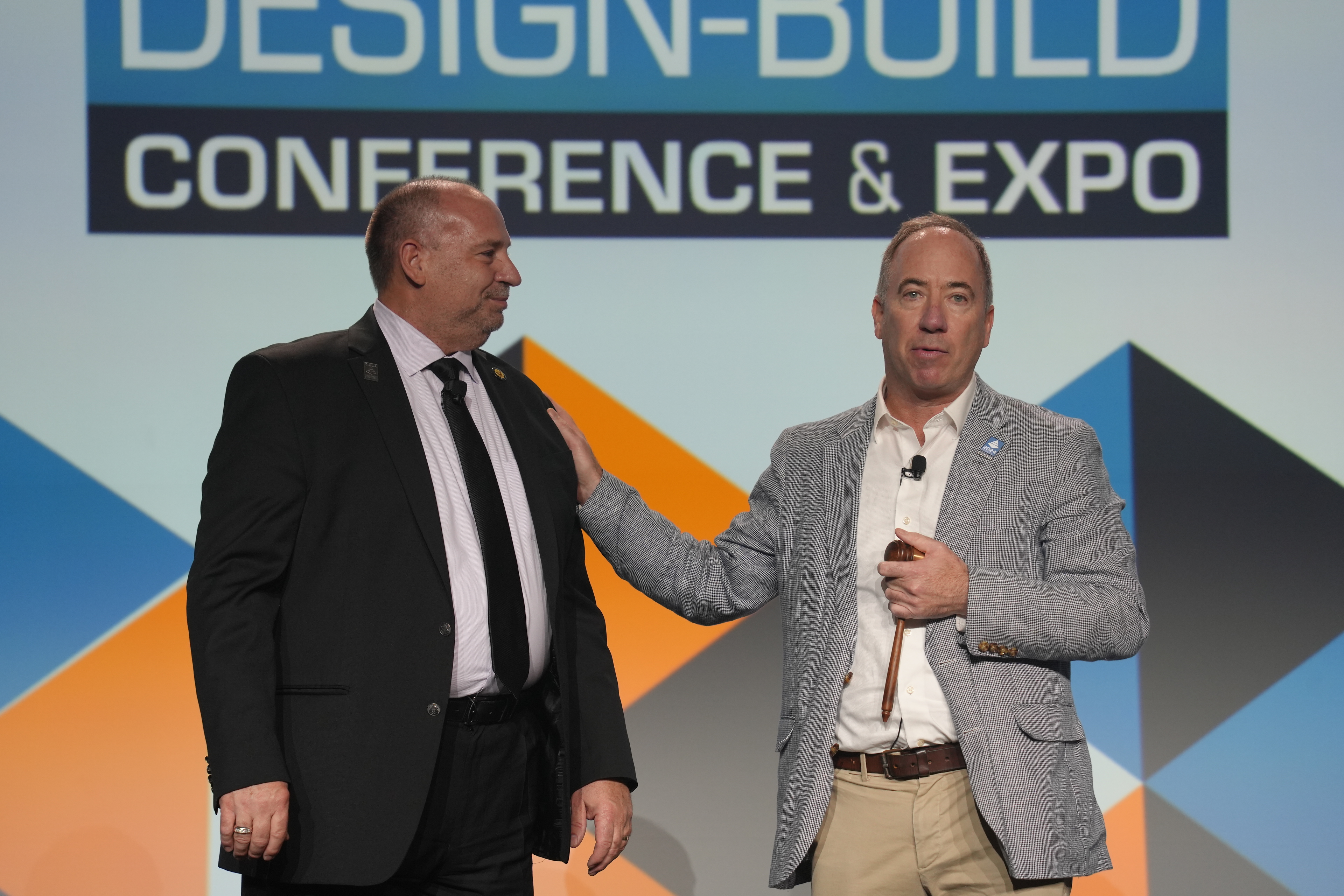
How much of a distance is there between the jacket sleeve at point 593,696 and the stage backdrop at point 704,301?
1349 millimetres

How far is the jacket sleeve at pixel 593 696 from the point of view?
2355 mm

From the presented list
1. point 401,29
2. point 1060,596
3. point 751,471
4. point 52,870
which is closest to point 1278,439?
point 751,471

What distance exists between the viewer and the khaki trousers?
2.11 meters

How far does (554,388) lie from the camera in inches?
148

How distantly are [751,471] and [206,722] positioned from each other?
2.12 metres

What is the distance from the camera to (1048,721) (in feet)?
7.01

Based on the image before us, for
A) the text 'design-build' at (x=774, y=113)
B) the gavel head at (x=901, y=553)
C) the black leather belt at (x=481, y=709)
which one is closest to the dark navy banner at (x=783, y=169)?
the text 'design-build' at (x=774, y=113)

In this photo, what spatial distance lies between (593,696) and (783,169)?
2001 millimetres

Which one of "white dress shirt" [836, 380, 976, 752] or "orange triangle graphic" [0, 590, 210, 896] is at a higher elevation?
"white dress shirt" [836, 380, 976, 752]

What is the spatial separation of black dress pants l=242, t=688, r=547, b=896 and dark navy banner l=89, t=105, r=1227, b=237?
199cm

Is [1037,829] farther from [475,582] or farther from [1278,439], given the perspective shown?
[1278,439]

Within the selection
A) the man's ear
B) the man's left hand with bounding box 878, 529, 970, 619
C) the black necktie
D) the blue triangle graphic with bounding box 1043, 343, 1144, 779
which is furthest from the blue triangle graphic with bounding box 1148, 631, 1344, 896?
the man's ear

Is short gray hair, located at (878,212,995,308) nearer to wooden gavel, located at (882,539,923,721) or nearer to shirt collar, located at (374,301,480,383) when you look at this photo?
wooden gavel, located at (882,539,923,721)

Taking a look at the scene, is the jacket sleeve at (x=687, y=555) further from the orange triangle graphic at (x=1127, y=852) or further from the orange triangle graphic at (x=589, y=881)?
the orange triangle graphic at (x=1127, y=852)
